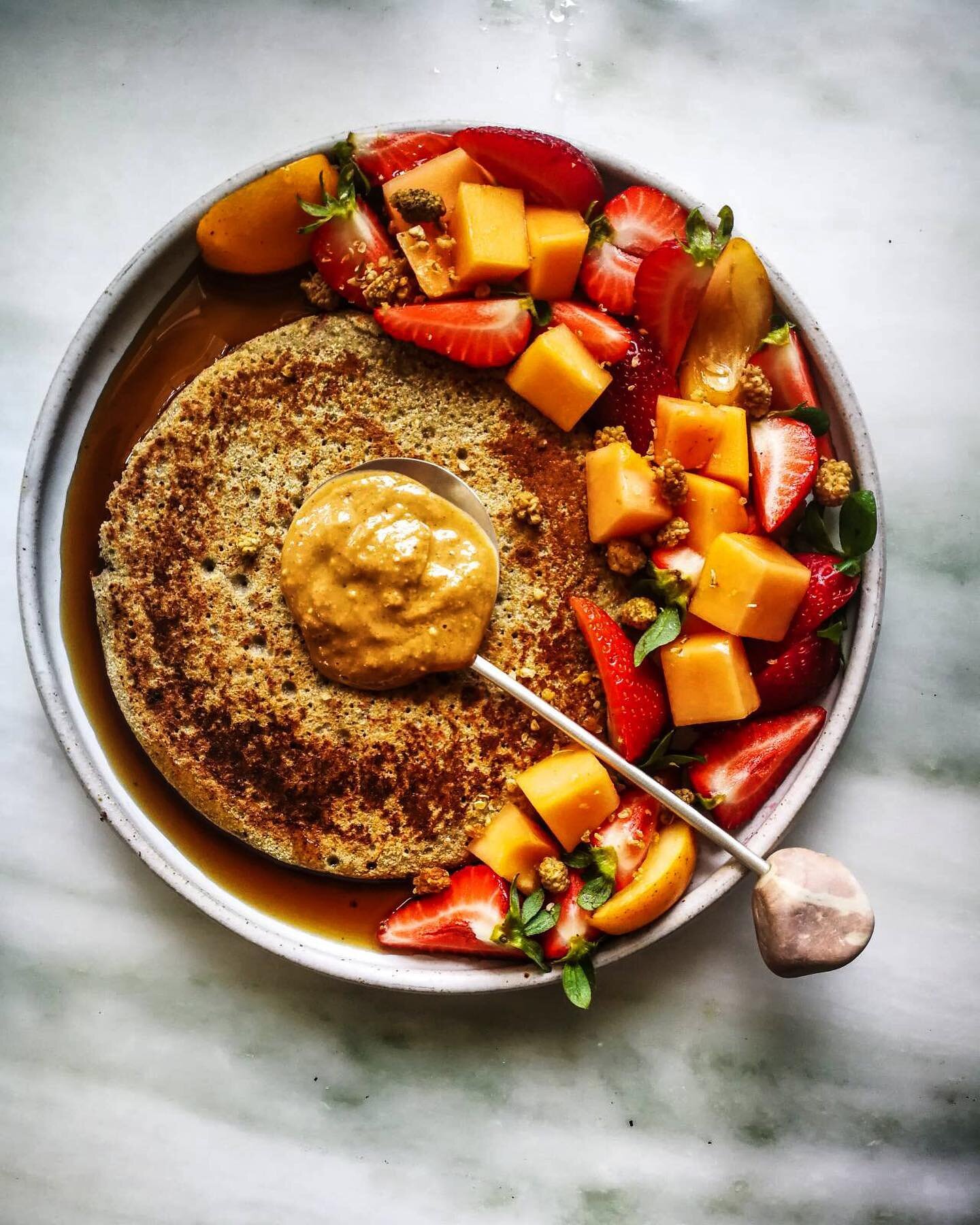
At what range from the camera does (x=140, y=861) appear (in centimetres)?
168

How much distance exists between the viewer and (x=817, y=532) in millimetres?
1524

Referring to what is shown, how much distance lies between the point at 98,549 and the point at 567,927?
3.56 feet

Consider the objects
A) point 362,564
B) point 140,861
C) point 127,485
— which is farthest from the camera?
point 140,861

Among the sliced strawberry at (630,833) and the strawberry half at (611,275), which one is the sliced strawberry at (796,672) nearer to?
the sliced strawberry at (630,833)

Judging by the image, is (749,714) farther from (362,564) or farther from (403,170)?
(403,170)

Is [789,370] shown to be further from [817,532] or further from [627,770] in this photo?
[627,770]

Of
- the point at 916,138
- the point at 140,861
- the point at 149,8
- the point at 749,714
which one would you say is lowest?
the point at 140,861

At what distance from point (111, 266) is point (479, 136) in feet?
2.49

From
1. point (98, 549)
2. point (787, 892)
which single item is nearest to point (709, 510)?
point (787, 892)

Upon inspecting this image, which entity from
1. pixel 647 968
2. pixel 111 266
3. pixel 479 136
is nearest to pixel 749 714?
pixel 647 968

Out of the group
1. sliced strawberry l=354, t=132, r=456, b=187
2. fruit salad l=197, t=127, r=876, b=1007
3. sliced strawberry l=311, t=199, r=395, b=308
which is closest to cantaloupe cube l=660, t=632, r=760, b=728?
fruit salad l=197, t=127, r=876, b=1007

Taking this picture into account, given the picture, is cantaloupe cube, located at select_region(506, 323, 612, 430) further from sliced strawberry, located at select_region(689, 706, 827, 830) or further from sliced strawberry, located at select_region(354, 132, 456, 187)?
sliced strawberry, located at select_region(689, 706, 827, 830)

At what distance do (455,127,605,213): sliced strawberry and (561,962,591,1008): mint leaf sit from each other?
1.30 meters

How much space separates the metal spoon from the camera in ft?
4.61
